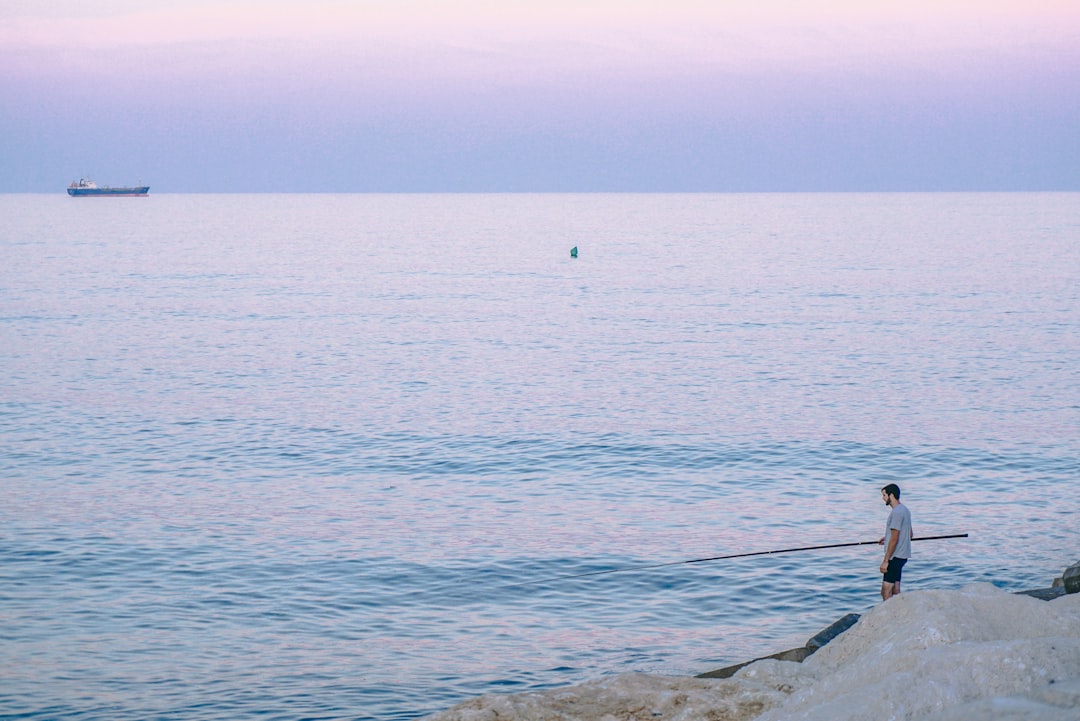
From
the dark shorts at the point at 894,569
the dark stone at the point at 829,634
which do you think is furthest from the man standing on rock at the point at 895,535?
the dark stone at the point at 829,634

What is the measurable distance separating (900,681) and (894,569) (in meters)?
8.91

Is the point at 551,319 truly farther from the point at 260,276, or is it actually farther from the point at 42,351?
the point at 260,276

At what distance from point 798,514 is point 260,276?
244ft

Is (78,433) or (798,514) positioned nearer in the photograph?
(798,514)

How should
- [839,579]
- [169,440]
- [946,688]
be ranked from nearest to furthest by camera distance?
[946,688], [839,579], [169,440]

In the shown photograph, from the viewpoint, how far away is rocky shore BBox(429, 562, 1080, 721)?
6.97 meters

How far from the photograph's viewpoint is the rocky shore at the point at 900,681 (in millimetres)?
6973

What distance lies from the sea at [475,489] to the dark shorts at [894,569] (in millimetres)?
1599

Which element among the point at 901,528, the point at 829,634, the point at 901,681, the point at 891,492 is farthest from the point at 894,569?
the point at 901,681

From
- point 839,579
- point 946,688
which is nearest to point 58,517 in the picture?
point 839,579

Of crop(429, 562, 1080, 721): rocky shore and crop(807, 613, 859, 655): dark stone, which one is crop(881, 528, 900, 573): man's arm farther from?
crop(429, 562, 1080, 721): rocky shore

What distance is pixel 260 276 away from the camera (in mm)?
91938

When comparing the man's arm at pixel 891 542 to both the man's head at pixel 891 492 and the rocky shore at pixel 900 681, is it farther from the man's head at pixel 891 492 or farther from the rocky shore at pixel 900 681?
the rocky shore at pixel 900 681

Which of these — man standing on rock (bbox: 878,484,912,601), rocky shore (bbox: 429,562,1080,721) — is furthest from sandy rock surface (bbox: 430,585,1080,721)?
man standing on rock (bbox: 878,484,912,601)
